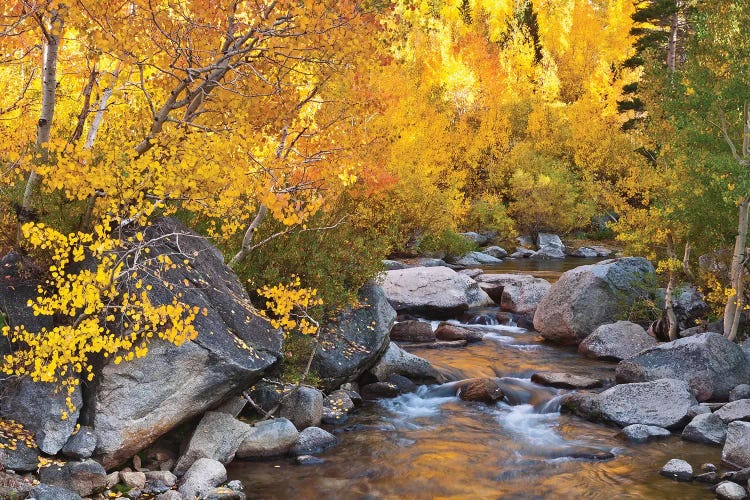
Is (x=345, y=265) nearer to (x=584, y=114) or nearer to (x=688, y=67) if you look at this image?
(x=688, y=67)

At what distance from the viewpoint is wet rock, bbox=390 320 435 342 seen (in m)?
15.7

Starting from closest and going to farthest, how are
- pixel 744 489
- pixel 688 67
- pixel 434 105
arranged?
pixel 744 489, pixel 688 67, pixel 434 105

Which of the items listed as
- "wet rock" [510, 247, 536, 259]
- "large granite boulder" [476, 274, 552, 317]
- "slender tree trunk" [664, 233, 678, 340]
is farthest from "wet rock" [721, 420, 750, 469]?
"wet rock" [510, 247, 536, 259]

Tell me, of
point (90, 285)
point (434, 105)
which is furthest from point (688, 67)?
point (434, 105)

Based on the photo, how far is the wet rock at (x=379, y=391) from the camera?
11.7m

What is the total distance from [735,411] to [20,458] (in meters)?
9.35

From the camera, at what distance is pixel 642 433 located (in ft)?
32.0

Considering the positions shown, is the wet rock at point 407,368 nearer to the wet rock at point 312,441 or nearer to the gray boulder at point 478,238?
the wet rock at point 312,441

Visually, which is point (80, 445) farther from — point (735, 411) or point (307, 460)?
point (735, 411)

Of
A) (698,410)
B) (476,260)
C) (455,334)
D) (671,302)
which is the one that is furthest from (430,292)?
(476,260)

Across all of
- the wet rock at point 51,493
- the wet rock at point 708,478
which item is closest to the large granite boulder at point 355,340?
the wet rock at point 51,493

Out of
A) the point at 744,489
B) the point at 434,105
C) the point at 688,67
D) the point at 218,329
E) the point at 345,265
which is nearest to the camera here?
the point at 744,489

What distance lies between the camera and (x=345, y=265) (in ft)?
39.2

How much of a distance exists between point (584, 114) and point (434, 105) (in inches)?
348
